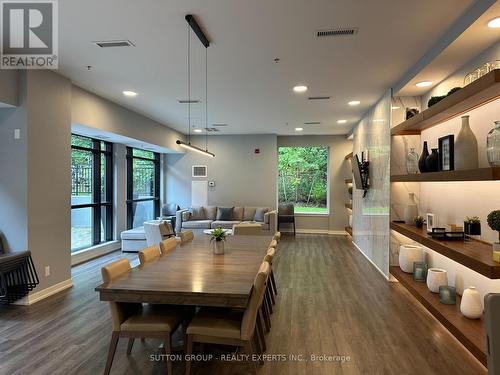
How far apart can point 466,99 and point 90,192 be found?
6.60 m

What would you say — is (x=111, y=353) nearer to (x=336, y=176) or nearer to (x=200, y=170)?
(x=200, y=170)

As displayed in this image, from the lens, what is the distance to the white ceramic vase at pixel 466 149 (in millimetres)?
2705

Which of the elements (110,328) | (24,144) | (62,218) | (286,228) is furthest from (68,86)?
(286,228)

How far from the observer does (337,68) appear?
408cm

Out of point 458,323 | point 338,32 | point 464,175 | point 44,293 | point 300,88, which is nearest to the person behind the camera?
point 464,175

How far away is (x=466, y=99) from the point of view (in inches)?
107

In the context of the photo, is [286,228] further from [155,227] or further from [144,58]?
[144,58]

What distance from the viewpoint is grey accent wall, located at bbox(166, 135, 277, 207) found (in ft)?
30.9

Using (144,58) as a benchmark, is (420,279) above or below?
below

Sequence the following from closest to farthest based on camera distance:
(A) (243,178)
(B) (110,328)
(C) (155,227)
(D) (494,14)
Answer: (D) (494,14) → (B) (110,328) → (C) (155,227) → (A) (243,178)

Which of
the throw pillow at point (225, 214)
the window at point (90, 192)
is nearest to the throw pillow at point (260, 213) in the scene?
the throw pillow at point (225, 214)

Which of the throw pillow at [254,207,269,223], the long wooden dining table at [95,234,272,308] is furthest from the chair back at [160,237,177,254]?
the throw pillow at [254,207,269,223]

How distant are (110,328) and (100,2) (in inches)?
121

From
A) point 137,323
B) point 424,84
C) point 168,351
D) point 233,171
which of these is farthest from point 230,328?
point 233,171
